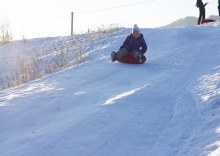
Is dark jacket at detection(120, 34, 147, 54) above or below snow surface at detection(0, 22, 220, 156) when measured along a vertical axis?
above

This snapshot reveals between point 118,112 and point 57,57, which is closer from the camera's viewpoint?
point 118,112

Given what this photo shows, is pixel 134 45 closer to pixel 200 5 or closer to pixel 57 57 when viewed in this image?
pixel 57 57

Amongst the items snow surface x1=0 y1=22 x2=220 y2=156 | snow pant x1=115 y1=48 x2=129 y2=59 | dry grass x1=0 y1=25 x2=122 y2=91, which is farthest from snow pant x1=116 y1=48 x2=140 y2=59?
dry grass x1=0 y1=25 x2=122 y2=91

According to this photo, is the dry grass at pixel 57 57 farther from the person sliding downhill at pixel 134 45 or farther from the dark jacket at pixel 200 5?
the dark jacket at pixel 200 5

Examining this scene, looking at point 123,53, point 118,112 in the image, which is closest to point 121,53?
point 123,53

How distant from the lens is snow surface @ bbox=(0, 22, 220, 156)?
316cm

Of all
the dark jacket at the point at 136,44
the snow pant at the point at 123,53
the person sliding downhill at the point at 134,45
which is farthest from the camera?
the dark jacket at the point at 136,44

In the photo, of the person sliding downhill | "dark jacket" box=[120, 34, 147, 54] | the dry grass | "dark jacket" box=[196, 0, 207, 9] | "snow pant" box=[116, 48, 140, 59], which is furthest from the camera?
"dark jacket" box=[196, 0, 207, 9]

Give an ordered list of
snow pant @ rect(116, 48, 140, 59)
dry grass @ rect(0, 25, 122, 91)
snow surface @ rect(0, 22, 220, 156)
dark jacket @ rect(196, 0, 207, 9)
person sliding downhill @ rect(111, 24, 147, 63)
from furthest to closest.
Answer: dark jacket @ rect(196, 0, 207, 9) → dry grass @ rect(0, 25, 122, 91) → person sliding downhill @ rect(111, 24, 147, 63) → snow pant @ rect(116, 48, 140, 59) → snow surface @ rect(0, 22, 220, 156)

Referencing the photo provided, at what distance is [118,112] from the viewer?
13.0 feet

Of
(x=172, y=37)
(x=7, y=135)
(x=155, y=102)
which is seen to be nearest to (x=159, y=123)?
(x=155, y=102)

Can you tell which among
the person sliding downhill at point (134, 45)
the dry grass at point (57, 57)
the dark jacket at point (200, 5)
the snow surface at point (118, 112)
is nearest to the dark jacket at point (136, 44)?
the person sliding downhill at point (134, 45)

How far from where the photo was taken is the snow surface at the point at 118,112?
124 inches

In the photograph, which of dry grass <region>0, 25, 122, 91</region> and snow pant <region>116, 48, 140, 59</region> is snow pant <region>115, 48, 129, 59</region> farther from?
dry grass <region>0, 25, 122, 91</region>
